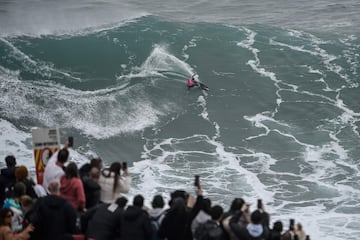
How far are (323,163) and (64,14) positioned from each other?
930 inches

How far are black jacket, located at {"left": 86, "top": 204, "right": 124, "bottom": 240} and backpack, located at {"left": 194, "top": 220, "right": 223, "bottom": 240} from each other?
1.02m

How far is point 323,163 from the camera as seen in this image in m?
24.5

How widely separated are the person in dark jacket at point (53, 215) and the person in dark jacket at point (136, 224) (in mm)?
682

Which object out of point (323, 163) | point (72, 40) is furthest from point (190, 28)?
point (323, 163)

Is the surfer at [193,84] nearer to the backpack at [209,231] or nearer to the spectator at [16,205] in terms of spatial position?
the spectator at [16,205]

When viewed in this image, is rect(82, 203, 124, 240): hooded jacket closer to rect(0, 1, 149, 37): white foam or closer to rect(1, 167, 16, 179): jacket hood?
rect(1, 167, 16, 179): jacket hood

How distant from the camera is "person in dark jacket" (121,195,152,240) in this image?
370 inches

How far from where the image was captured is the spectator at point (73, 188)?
392 inches

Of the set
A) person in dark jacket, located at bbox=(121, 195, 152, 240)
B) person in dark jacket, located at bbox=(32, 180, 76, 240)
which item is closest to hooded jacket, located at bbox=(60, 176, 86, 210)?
person in dark jacket, located at bbox=(32, 180, 76, 240)

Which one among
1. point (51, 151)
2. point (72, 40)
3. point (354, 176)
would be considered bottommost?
point (51, 151)

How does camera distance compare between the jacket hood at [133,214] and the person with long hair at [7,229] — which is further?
the jacket hood at [133,214]

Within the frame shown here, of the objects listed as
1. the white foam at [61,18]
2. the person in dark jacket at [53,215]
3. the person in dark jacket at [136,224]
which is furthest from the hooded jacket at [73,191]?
the white foam at [61,18]

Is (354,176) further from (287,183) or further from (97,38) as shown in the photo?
(97,38)

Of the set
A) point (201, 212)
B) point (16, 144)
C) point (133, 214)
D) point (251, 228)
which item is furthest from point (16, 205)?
point (16, 144)
